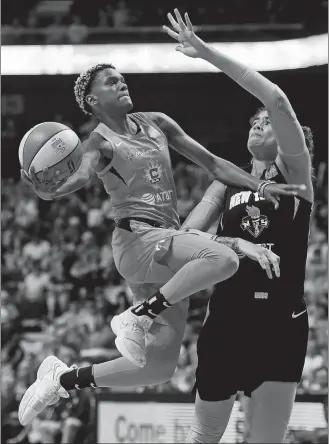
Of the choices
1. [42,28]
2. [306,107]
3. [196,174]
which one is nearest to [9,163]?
[42,28]

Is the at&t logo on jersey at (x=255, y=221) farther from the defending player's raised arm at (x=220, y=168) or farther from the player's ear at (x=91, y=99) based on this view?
the player's ear at (x=91, y=99)

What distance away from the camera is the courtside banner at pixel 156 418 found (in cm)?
831

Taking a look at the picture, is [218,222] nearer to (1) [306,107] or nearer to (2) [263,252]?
(2) [263,252]

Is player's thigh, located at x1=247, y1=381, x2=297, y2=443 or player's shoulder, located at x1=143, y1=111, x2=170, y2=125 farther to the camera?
player's shoulder, located at x1=143, y1=111, x2=170, y2=125

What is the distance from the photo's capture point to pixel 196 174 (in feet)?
52.9

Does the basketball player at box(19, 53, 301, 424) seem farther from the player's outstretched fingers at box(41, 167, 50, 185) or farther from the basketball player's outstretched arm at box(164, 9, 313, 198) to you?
the basketball player's outstretched arm at box(164, 9, 313, 198)

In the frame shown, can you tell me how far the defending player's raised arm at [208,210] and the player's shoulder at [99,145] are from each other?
2.07ft

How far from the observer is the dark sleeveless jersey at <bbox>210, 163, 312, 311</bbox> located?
4898 millimetres

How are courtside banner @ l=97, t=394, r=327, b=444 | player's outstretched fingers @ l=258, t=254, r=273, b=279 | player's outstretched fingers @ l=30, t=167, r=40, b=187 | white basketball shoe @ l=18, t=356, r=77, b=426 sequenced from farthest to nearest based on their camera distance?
1. courtside banner @ l=97, t=394, r=327, b=444
2. white basketball shoe @ l=18, t=356, r=77, b=426
3. player's outstretched fingers @ l=30, t=167, r=40, b=187
4. player's outstretched fingers @ l=258, t=254, r=273, b=279

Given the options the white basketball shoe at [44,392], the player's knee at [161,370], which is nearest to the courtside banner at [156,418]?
the white basketball shoe at [44,392]

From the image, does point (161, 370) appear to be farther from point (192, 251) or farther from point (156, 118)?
point (156, 118)

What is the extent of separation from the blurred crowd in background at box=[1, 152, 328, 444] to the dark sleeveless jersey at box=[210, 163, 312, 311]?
4241 millimetres

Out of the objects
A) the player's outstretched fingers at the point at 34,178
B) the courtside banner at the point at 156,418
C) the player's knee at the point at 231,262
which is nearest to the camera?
the player's knee at the point at 231,262

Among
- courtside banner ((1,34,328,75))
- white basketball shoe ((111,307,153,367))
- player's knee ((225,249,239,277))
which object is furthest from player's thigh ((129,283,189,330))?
courtside banner ((1,34,328,75))
